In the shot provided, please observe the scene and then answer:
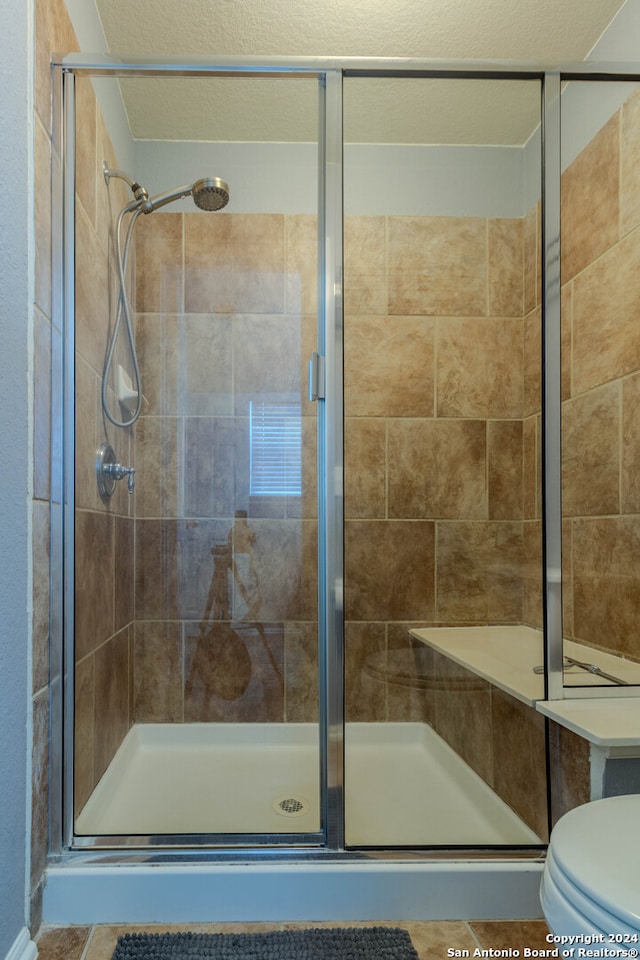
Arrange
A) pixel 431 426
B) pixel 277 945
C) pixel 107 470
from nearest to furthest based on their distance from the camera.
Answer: pixel 277 945 → pixel 107 470 → pixel 431 426

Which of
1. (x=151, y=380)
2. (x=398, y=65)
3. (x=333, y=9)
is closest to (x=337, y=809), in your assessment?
(x=151, y=380)

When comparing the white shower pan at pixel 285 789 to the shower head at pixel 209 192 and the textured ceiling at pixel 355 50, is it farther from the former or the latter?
the textured ceiling at pixel 355 50

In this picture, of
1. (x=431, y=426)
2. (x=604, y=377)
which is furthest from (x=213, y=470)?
(x=604, y=377)

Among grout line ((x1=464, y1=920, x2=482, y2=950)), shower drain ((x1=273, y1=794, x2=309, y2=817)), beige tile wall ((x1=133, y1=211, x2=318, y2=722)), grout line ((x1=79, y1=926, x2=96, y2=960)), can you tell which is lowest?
grout line ((x1=464, y1=920, x2=482, y2=950))

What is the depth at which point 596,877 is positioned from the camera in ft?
2.47

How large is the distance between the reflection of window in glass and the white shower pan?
617 mm

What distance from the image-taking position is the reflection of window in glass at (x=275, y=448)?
1.63 meters

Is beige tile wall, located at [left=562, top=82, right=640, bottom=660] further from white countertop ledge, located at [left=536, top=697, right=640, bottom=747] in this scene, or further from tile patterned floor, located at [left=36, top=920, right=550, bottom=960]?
tile patterned floor, located at [left=36, top=920, right=550, bottom=960]

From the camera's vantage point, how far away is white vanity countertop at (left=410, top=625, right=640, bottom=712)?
1.48m

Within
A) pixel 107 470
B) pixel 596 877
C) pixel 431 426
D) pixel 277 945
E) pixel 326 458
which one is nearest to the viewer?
pixel 596 877

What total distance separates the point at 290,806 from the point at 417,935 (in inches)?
14.9

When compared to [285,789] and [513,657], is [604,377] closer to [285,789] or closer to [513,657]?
[513,657]

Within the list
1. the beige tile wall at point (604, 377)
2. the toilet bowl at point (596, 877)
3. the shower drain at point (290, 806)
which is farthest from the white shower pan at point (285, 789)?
the toilet bowl at point (596, 877)

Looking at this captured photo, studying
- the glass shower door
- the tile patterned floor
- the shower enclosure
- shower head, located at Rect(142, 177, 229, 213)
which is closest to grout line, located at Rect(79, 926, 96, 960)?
the tile patterned floor
